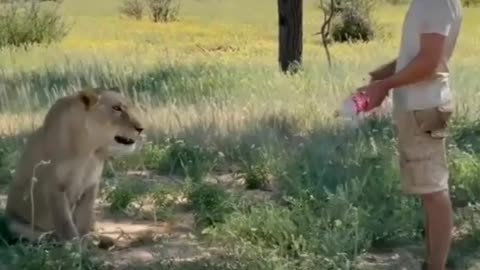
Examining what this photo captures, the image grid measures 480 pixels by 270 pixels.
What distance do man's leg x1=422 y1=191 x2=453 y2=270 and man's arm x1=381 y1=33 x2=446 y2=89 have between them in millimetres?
629

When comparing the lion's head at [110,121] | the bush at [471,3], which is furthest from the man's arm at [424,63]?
Answer: the bush at [471,3]

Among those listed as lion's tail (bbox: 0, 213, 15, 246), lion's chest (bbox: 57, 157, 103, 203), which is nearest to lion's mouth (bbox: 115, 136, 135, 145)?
lion's chest (bbox: 57, 157, 103, 203)

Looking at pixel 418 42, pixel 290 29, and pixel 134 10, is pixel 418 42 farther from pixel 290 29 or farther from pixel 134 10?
pixel 134 10

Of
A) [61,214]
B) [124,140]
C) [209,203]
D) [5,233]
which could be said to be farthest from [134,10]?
[61,214]

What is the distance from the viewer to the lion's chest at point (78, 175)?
614cm

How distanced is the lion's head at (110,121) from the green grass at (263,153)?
2.34ft

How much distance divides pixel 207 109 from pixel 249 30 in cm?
2081

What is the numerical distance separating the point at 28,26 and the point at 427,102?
20.3 metres

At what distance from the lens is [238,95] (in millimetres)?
11578

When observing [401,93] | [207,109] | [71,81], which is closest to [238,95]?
[207,109]

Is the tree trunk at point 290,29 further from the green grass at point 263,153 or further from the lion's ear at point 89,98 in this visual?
the lion's ear at point 89,98

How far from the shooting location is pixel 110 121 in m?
6.23

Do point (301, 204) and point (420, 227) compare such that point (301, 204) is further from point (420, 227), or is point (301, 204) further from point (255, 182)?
point (255, 182)

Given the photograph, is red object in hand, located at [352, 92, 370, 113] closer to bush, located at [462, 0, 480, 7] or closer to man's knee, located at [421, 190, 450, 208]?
man's knee, located at [421, 190, 450, 208]
